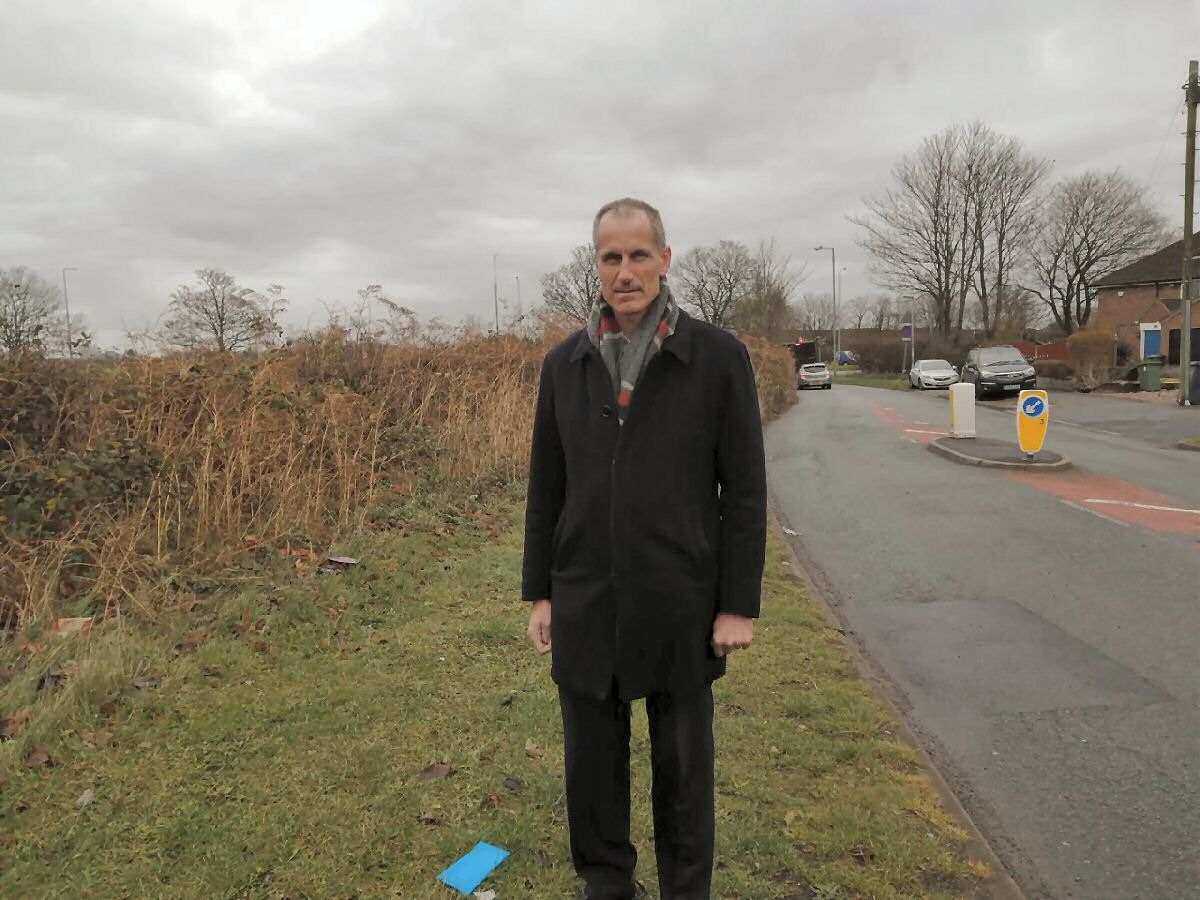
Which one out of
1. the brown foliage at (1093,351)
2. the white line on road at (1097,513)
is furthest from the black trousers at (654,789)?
the brown foliage at (1093,351)

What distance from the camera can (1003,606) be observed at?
599 cm

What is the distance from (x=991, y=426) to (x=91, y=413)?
724 inches

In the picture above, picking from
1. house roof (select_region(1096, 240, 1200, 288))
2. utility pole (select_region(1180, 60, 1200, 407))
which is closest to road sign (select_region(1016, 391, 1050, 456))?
utility pole (select_region(1180, 60, 1200, 407))

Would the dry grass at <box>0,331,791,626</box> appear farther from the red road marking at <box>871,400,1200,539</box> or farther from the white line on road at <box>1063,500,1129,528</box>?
the red road marking at <box>871,400,1200,539</box>

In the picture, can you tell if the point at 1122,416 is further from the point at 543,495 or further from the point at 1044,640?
the point at 543,495

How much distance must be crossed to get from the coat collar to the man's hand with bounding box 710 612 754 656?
0.73 meters

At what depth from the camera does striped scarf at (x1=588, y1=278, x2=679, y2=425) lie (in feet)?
7.37

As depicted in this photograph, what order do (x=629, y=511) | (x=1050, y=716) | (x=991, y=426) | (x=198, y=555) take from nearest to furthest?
1. (x=629, y=511)
2. (x=1050, y=716)
3. (x=198, y=555)
4. (x=991, y=426)

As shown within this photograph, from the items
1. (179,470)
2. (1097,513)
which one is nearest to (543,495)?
(179,470)

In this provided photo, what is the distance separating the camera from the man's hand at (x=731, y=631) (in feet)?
7.39

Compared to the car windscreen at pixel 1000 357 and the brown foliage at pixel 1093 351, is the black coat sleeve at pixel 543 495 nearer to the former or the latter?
the car windscreen at pixel 1000 357

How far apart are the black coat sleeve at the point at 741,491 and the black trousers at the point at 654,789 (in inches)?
13.2

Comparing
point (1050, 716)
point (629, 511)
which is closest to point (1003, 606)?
point (1050, 716)

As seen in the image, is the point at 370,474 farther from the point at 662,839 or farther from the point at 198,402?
the point at 662,839
